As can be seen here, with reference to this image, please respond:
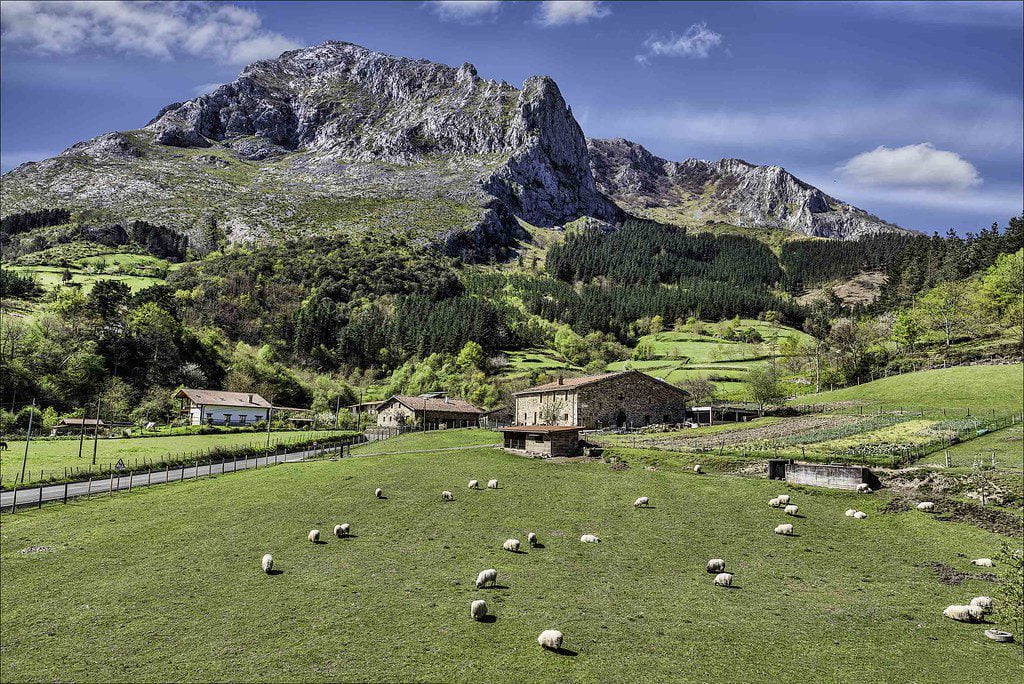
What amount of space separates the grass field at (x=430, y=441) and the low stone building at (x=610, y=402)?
46.7 feet

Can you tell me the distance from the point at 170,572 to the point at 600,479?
93.8ft

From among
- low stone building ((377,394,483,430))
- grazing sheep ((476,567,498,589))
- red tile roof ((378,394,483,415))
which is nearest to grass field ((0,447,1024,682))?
grazing sheep ((476,567,498,589))

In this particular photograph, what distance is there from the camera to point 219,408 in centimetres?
10512

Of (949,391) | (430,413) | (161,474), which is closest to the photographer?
→ (161,474)

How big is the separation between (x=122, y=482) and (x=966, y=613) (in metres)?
61.1

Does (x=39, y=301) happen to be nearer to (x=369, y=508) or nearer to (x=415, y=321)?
(x=415, y=321)

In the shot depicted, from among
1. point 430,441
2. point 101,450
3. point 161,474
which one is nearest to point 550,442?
point 430,441

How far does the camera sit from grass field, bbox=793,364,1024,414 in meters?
65.3

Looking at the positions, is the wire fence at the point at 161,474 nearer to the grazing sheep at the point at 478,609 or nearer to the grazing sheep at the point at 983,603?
the grazing sheep at the point at 478,609

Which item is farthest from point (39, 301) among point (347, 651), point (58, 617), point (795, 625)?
point (795, 625)

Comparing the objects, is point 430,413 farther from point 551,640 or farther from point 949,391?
point 551,640

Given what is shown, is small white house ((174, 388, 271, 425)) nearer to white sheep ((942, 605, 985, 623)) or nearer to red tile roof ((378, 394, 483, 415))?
red tile roof ((378, 394, 483, 415))

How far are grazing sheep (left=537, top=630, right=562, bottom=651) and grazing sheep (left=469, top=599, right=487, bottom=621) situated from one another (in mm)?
2657

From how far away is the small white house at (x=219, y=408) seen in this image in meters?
102
